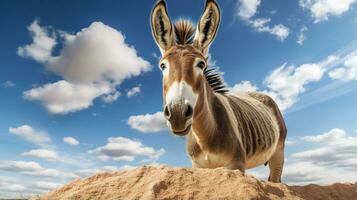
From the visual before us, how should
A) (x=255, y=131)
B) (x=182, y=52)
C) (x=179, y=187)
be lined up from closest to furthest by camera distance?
(x=179, y=187) < (x=182, y=52) < (x=255, y=131)

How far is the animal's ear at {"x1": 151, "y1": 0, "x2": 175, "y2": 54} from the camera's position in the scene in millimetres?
5663

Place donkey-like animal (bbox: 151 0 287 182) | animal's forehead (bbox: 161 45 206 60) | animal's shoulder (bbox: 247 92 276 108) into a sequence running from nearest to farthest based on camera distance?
donkey-like animal (bbox: 151 0 287 182) → animal's forehead (bbox: 161 45 206 60) → animal's shoulder (bbox: 247 92 276 108)

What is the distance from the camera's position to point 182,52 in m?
5.07

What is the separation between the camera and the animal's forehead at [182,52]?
199 inches

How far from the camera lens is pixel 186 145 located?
604cm

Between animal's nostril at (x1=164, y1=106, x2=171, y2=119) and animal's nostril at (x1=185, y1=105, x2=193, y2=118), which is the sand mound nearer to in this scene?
animal's nostril at (x1=164, y1=106, x2=171, y2=119)

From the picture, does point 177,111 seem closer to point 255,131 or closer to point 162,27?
point 162,27

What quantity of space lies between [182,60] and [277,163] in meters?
5.12

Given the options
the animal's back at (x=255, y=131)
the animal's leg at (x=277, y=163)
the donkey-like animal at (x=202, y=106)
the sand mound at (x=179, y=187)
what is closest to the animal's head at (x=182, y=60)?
the donkey-like animal at (x=202, y=106)

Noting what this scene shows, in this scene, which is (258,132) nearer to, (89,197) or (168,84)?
(168,84)

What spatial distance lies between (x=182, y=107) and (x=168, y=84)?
58 centimetres

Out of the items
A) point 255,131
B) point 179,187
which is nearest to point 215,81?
point 255,131

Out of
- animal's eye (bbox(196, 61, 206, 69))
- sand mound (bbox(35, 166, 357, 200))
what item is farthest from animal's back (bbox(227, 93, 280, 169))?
sand mound (bbox(35, 166, 357, 200))

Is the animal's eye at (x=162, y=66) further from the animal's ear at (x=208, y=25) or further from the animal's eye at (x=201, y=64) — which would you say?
the animal's ear at (x=208, y=25)
